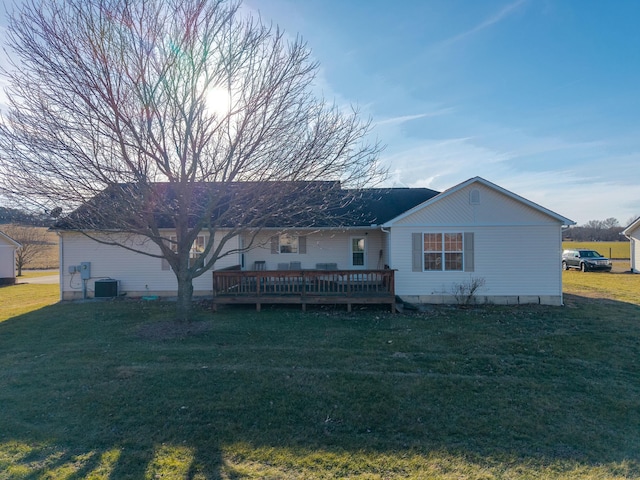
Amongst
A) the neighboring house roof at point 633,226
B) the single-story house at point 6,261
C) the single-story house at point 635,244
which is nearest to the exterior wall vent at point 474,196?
the single-story house at point 635,244

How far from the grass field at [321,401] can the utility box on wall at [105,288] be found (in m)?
4.31

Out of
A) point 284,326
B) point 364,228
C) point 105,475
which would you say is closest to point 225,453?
point 105,475

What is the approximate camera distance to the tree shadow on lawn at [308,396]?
12.1 feet

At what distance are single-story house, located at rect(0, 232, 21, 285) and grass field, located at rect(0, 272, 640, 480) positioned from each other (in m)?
16.8

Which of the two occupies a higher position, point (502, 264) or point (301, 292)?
point (502, 264)

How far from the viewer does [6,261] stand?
21.7m

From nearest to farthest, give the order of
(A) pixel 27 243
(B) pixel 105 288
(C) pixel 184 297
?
1. (C) pixel 184 297
2. (B) pixel 105 288
3. (A) pixel 27 243

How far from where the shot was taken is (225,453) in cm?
364

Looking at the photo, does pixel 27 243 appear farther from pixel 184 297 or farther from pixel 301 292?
pixel 301 292

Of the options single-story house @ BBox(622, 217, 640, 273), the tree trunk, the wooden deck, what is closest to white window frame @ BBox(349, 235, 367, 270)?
the wooden deck

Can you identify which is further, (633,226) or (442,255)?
(633,226)

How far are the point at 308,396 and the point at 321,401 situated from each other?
9.2 inches

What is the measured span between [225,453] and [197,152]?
6.59m

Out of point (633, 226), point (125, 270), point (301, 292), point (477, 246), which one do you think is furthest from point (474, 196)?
point (633, 226)
